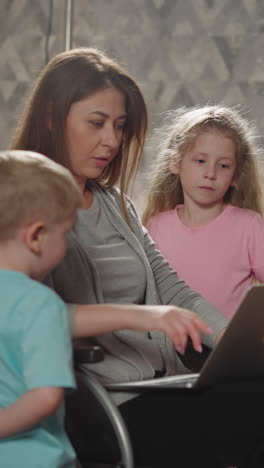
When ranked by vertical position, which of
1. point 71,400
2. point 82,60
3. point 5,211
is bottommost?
point 71,400

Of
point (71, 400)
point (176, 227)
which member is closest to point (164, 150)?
point (176, 227)

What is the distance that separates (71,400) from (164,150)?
51.0 inches

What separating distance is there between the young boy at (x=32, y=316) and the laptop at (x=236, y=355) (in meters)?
0.26

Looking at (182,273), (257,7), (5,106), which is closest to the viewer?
(182,273)

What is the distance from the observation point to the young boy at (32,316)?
141 centimetres

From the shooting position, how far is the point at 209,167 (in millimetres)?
2715

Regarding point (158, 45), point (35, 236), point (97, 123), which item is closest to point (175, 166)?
point (97, 123)

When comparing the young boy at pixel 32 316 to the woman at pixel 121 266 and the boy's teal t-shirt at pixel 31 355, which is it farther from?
the woman at pixel 121 266

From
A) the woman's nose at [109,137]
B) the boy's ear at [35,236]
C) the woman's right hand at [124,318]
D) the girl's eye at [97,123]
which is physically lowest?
the woman's right hand at [124,318]

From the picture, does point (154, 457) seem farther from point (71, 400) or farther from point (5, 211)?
point (5, 211)

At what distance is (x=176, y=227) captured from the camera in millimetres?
2791

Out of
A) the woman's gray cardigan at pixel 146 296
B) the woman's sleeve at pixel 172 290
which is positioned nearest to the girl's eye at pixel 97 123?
the woman's gray cardigan at pixel 146 296

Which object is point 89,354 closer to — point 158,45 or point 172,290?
point 172,290

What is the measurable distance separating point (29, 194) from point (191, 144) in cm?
139
